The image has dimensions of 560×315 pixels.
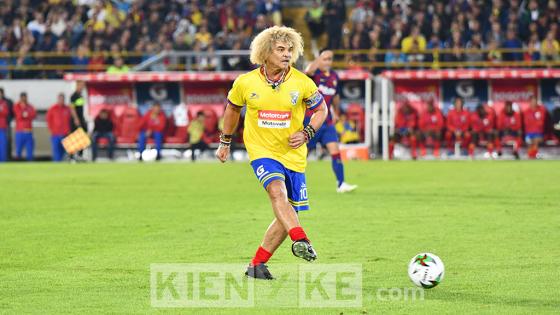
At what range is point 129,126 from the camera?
34500 mm

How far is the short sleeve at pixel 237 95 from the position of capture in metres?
9.53

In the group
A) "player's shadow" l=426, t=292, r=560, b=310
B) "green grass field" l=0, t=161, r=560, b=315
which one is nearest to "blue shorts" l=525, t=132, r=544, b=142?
"green grass field" l=0, t=161, r=560, b=315

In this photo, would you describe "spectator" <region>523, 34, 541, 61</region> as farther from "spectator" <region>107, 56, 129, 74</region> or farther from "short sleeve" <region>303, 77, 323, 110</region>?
"short sleeve" <region>303, 77, 323, 110</region>

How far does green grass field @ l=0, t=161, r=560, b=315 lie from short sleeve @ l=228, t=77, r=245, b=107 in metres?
1.62

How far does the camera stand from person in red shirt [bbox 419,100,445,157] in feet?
107

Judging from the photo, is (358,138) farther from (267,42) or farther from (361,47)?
(267,42)

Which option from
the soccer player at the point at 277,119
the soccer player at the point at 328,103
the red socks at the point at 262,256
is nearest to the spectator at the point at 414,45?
the soccer player at the point at 328,103

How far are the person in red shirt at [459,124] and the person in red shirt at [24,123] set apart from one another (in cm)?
1186

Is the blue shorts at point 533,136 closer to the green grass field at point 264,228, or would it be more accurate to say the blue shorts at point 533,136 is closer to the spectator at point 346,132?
the spectator at point 346,132

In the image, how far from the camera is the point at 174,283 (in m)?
9.36

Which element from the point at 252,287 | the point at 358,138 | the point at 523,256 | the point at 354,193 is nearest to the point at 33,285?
the point at 252,287

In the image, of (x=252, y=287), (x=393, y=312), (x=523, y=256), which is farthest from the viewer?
(x=523, y=256)

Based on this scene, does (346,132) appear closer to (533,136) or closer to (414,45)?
(414,45)

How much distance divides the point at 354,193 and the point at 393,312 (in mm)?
11058
